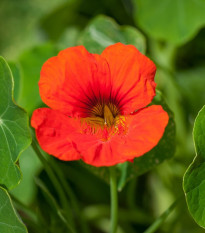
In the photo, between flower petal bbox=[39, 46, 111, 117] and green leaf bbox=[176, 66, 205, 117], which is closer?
flower petal bbox=[39, 46, 111, 117]

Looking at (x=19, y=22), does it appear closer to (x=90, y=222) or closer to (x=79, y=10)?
(x=79, y=10)

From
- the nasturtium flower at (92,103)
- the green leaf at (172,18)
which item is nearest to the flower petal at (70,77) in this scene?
the nasturtium flower at (92,103)

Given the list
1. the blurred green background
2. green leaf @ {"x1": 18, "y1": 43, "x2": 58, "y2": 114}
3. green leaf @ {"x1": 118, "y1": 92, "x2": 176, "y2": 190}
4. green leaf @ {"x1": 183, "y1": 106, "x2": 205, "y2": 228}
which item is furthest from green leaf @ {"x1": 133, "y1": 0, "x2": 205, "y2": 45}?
green leaf @ {"x1": 183, "y1": 106, "x2": 205, "y2": 228}


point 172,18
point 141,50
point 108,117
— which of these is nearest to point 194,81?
point 172,18

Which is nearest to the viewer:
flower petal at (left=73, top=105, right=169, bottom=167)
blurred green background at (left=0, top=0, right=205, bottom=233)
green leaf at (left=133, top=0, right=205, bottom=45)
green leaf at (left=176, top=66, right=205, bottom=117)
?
flower petal at (left=73, top=105, right=169, bottom=167)

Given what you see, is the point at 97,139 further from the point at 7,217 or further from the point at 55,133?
the point at 7,217

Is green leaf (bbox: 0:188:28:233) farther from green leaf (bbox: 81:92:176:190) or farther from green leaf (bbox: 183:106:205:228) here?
green leaf (bbox: 183:106:205:228)
